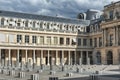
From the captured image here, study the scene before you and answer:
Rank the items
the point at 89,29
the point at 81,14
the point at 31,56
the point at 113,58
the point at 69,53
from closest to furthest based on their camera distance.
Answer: the point at 113,58, the point at 31,56, the point at 69,53, the point at 89,29, the point at 81,14

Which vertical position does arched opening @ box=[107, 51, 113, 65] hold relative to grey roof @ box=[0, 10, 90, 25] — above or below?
below

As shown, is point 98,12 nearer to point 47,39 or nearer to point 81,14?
point 81,14

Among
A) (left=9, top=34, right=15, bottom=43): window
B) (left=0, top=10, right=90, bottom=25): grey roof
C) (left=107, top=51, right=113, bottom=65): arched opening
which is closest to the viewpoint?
(left=9, top=34, right=15, bottom=43): window

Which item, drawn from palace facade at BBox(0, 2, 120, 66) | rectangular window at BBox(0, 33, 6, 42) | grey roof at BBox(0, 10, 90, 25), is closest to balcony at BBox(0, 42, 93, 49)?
palace facade at BBox(0, 2, 120, 66)

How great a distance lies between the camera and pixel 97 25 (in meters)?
85.5

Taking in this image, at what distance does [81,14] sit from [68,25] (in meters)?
13.8

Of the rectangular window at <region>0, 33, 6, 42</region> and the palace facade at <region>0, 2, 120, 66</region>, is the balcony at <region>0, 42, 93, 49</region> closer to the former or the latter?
the palace facade at <region>0, 2, 120, 66</region>

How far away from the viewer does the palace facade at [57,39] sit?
2891 inches

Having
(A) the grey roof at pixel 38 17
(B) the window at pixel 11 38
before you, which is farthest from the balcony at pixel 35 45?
(A) the grey roof at pixel 38 17


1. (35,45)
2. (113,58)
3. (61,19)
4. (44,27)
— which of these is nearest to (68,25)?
(61,19)

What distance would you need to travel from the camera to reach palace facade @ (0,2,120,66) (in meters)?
73.4

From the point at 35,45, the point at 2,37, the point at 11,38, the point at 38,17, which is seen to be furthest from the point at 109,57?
the point at 2,37

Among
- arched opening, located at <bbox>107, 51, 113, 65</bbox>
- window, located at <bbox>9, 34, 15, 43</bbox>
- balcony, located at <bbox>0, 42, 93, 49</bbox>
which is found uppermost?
window, located at <bbox>9, 34, 15, 43</bbox>

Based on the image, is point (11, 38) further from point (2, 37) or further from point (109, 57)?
point (109, 57)
